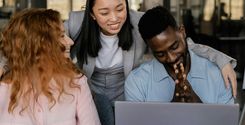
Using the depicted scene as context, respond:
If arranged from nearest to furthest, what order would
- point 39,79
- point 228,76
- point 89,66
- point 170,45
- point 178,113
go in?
point 178,113
point 39,79
point 170,45
point 228,76
point 89,66

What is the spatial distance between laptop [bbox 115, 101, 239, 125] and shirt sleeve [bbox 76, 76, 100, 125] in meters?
0.25

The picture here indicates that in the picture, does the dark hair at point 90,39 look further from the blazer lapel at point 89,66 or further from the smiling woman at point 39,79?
the smiling woman at point 39,79

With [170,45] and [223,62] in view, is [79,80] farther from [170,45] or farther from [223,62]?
[223,62]

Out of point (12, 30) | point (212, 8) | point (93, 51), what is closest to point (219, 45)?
point (212, 8)

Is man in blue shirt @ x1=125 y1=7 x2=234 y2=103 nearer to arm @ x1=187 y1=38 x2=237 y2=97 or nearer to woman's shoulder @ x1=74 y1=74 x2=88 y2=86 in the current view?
arm @ x1=187 y1=38 x2=237 y2=97

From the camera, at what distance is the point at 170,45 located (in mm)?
Result: 1961

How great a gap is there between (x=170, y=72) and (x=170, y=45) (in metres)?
0.19

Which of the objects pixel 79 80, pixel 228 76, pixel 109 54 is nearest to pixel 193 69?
pixel 228 76

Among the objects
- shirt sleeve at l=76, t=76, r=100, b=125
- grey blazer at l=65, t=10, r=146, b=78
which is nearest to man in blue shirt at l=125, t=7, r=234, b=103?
grey blazer at l=65, t=10, r=146, b=78

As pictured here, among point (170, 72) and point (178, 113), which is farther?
point (170, 72)

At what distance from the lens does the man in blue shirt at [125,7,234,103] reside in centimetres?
198

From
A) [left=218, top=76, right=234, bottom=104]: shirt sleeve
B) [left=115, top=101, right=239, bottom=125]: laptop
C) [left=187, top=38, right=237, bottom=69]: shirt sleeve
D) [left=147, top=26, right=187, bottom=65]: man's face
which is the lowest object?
[left=218, top=76, right=234, bottom=104]: shirt sleeve

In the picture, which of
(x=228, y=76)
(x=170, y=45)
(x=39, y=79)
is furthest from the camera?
(x=228, y=76)

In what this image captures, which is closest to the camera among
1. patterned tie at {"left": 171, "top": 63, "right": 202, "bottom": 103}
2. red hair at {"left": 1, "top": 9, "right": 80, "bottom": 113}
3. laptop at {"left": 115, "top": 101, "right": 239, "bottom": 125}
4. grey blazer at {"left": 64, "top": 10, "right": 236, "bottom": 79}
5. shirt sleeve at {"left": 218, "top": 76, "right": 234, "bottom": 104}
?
laptop at {"left": 115, "top": 101, "right": 239, "bottom": 125}
